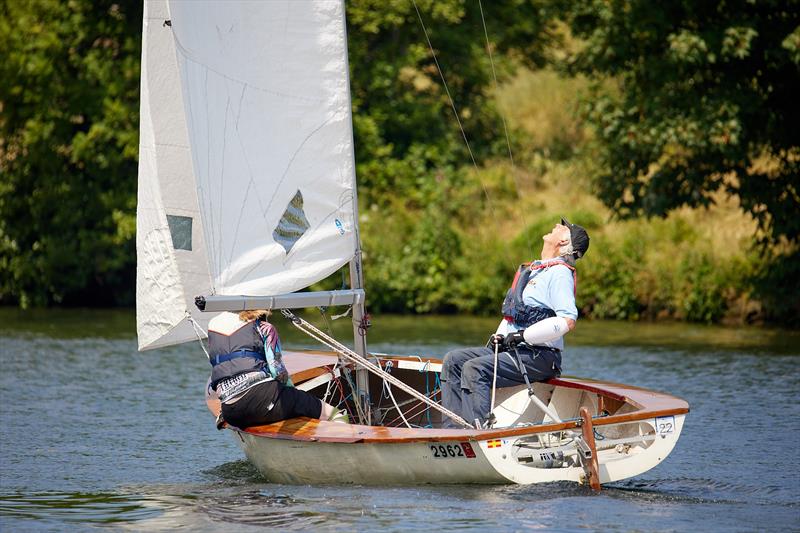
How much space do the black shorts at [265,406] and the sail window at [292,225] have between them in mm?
1062

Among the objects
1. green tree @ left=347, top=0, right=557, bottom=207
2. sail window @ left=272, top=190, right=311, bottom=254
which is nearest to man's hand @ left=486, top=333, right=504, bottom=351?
sail window @ left=272, top=190, right=311, bottom=254

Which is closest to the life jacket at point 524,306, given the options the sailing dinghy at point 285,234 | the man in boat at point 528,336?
the man in boat at point 528,336

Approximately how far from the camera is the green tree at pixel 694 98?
18.4 meters

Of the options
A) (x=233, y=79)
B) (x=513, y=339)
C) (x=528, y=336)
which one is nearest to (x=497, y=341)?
(x=513, y=339)

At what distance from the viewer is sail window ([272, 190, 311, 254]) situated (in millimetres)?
9625

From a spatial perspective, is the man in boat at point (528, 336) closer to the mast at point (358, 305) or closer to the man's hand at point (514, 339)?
the man's hand at point (514, 339)

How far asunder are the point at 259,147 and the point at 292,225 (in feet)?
2.07

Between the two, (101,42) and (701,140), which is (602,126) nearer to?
(701,140)

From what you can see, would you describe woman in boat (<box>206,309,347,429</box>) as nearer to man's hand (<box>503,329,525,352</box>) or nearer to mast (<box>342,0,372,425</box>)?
mast (<box>342,0,372,425</box>)

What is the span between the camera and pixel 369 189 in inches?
1012

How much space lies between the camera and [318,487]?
30.4 ft

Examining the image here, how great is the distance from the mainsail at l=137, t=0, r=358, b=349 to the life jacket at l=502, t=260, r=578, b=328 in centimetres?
130

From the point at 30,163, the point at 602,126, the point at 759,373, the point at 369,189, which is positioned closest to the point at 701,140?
the point at 602,126

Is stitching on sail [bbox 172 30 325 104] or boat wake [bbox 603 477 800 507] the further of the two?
stitching on sail [bbox 172 30 325 104]
